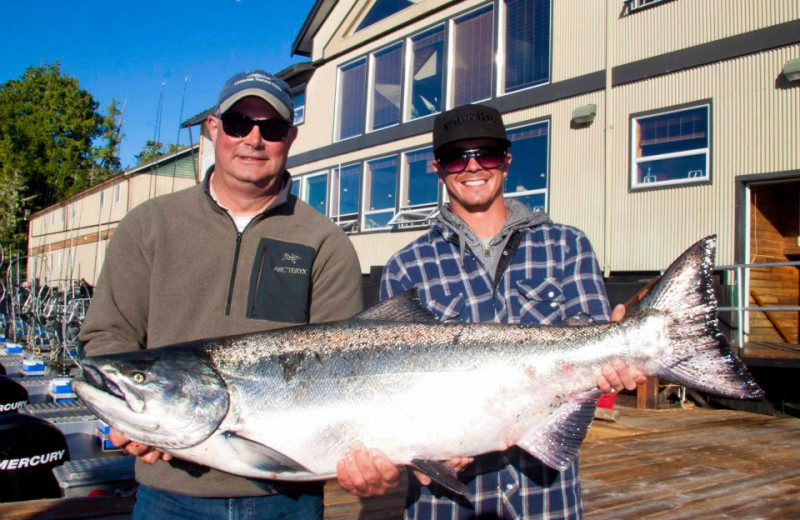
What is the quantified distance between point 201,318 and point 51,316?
14134 mm

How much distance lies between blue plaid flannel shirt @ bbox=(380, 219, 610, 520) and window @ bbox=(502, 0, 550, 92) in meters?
11.4

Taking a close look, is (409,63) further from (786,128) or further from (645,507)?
(645,507)

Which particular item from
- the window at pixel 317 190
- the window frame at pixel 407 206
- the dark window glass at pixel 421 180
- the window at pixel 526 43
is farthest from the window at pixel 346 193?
the window at pixel 526 43

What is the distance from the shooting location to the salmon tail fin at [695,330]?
251cm

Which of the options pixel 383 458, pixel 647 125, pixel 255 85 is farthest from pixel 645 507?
pixel 647 125

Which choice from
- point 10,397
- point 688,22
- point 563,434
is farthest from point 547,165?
point 563,434

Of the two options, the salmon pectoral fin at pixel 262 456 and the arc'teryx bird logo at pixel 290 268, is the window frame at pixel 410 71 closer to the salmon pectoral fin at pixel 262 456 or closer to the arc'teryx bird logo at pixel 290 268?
the arc'teryx bird logo at pixel 290 268

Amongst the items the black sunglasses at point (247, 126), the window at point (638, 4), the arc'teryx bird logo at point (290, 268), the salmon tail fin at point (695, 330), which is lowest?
the salmon tail fin at point (695, 330)

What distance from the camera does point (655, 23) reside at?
11445 mm

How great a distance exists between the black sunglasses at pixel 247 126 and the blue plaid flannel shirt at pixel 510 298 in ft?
2.69

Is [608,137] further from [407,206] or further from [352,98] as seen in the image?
[352,98]

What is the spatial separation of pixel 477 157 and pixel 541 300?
2.46ft

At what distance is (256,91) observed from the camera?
2.80 metres

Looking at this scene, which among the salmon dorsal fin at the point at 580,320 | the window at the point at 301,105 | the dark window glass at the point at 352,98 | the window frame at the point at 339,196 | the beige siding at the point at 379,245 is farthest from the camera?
the window at the point at 301,105
